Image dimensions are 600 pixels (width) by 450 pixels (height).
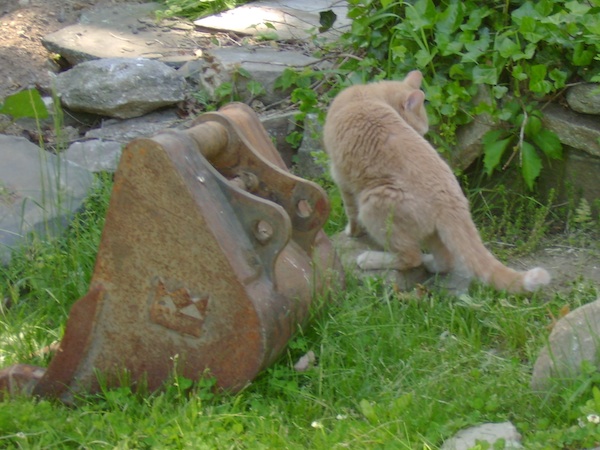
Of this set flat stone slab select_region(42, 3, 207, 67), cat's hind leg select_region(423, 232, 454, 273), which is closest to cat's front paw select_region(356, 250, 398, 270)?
cat's hind leg select_region(423, 232, 454, 273)

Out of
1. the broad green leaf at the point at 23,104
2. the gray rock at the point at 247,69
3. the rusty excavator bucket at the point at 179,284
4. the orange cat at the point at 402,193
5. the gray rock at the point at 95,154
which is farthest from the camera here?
the gray rock at the point at 247,69

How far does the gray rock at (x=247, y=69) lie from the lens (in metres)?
6.44

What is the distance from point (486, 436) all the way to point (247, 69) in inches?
160

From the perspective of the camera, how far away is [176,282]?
3330mm

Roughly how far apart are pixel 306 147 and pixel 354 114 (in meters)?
1.28

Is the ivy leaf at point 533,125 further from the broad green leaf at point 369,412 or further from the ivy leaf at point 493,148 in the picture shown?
the broad green leaf at point 369,412

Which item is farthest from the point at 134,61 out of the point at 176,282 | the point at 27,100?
the point at 176,282

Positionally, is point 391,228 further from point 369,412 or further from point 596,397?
point 596,397

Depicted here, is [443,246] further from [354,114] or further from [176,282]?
[176,282]

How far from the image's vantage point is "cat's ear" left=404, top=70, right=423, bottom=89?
518cm

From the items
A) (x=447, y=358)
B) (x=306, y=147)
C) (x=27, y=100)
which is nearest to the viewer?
(x=447, y=358)

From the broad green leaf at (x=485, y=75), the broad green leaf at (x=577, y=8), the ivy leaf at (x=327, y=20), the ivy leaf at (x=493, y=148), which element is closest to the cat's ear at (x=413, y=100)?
the broad green leaf at (x=485, y=75)

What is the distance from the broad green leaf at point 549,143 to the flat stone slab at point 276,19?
251 centimetres

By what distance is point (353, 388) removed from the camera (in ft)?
11.6
